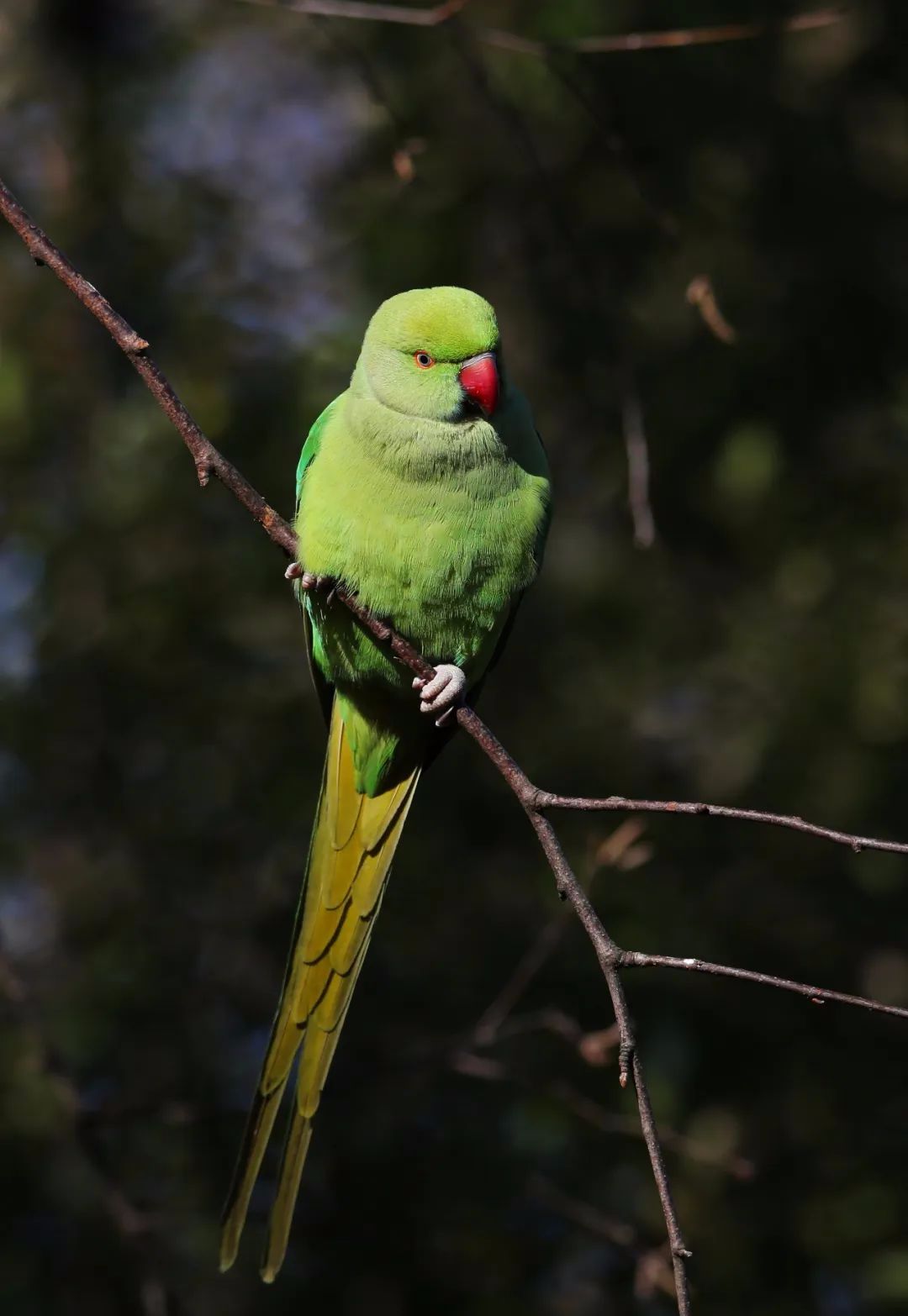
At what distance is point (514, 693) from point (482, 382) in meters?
2.06

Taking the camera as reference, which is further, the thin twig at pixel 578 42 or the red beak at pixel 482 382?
the red beak at pixel 482 382

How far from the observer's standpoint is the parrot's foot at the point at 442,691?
8.14 feet

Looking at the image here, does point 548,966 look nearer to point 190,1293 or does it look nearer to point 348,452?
point 190,1293

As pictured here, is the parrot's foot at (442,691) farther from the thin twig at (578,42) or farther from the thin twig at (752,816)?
the thin twig at (578,42)

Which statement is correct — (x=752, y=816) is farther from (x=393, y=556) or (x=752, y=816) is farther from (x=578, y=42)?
(x=578, y=42)

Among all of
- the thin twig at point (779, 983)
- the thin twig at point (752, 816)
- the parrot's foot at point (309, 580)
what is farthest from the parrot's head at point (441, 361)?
the thin twig at point (779, 983)

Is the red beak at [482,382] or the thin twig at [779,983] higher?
the red beak at [482,382]

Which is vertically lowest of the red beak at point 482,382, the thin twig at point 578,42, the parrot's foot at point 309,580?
the parrot's foot at point 309,580

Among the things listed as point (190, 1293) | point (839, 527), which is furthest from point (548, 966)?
point (839, 527)

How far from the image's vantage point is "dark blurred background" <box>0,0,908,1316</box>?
151 inches

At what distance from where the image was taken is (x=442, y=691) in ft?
8.16

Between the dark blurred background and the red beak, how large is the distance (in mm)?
1340

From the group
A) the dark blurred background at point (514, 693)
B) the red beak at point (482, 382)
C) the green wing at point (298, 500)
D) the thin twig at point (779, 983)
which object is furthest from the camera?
the dark blurred background at point (514, 693)

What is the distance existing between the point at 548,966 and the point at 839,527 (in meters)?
1.64
